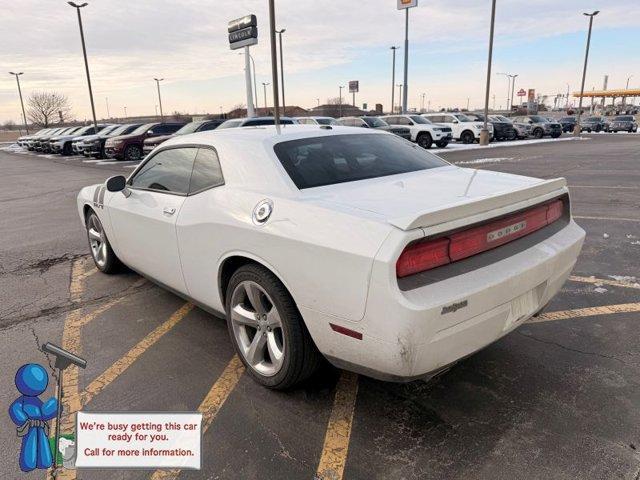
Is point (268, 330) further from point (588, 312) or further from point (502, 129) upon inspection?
point (502, 129)

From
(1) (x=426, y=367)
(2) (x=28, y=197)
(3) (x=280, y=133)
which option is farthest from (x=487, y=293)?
(2) (x=28, y=197)

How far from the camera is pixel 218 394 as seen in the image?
2.88 meters

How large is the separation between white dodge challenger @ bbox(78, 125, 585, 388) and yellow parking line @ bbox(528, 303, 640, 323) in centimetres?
88

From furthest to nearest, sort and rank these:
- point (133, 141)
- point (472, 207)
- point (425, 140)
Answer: point (425, 140) < point (133, 141) < point (472, 207)

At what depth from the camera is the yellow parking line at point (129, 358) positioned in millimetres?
2961

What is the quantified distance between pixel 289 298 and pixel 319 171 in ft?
3.03

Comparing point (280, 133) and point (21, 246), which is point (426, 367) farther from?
point (21, 246)

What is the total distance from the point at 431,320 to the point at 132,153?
2175 cm

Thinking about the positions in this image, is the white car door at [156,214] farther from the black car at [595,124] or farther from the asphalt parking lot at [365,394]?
the black car at [595,124]

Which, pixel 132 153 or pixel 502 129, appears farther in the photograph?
pixel 502 129

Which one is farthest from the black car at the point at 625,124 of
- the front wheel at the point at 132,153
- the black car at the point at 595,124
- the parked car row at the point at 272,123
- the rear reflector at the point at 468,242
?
the rear reflector at the point at 468,242

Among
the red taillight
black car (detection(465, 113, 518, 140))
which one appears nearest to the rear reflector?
the red taillight

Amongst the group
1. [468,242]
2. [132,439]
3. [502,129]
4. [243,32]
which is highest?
[243,32]

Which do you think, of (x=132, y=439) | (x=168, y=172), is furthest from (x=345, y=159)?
(x=132, y=439)
